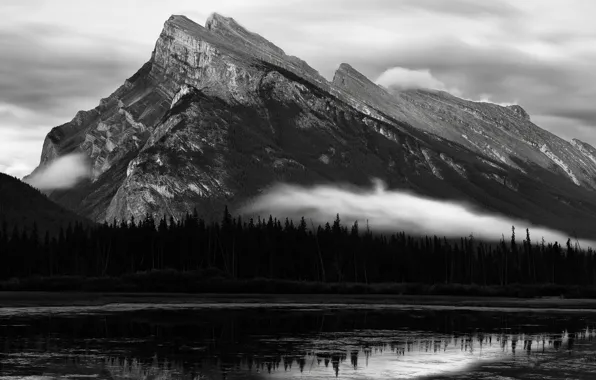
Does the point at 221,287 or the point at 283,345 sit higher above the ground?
the point at 221,287

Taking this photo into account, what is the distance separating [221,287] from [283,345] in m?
105

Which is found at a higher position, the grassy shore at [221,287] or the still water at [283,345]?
the grassy shore at [221,287]

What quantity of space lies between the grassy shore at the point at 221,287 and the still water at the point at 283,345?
64372mm

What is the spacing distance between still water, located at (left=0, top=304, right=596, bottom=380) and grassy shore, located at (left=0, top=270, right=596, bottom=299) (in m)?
64.4

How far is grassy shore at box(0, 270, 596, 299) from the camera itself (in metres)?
168

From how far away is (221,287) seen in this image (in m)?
171

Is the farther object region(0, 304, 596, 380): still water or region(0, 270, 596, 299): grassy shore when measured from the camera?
region(0, 270, 596, 299): grassy shore

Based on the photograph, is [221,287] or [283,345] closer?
[283,345]

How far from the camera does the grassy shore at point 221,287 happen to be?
16750 centimetres

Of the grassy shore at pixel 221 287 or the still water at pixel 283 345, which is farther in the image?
the grassy shore at pixel 221 287

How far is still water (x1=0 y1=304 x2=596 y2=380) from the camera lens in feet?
176

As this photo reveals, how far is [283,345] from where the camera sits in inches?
2650

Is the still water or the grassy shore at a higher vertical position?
the grassy shore

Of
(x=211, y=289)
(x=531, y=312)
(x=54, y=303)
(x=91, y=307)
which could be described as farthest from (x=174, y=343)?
(x=211, y=289)
